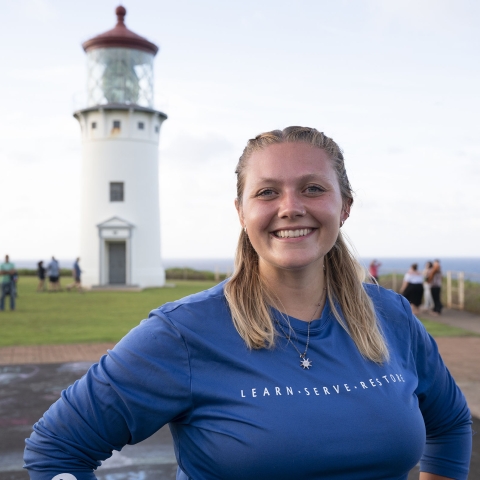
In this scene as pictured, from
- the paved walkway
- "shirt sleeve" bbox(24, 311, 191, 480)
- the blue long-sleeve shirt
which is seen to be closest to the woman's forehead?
the blue long-sleeve shirt

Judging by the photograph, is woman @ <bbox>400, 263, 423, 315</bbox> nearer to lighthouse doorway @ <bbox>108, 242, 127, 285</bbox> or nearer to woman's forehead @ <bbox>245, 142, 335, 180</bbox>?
woman's forehead @ <bbox>245, 142, 335, 180</bbox>

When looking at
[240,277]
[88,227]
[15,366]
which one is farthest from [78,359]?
[88,227]

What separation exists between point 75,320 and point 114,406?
48.9 ft

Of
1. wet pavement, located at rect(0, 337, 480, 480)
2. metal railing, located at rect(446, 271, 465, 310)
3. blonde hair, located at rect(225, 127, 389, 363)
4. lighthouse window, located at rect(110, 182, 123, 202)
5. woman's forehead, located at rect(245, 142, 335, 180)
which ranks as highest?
lighthouse window, located at rect(110, 182, 123, 202)

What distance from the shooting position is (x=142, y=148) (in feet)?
103

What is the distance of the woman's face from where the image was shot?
86.2 inches

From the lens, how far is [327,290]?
2402 millimetres

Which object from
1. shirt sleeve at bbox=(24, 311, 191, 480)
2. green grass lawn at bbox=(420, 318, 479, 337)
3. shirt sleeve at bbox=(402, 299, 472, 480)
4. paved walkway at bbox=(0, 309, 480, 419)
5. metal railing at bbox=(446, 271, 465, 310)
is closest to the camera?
shirt sleeve at bbox=(24, 311, 191, 480)

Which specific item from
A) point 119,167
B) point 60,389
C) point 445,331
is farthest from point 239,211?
point 119,167

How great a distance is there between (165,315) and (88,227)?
30.1m

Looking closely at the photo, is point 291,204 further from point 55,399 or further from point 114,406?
point 55,399

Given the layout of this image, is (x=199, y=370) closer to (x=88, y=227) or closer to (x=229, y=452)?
(x=229, y=452)

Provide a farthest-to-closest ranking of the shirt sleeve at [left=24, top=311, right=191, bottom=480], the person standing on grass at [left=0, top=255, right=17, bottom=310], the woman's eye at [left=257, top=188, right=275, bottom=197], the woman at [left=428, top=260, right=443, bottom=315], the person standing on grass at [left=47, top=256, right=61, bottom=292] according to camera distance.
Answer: the person standing on grass at [left=47, top=256, right=61, bottom=292] < the person standing on grass at [left=0, top=255, right=17, bottom=310] < the woman at [left=428, top=260, right=443, bottom=315] < the woman's eye at [left=257, top=188, right=275, bottom=197] < the shirt sleeve at [left=24, top=311, right=191, bottom=480]

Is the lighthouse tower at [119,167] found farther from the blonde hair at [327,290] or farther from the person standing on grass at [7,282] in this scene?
the blonde hair at [327,290]
